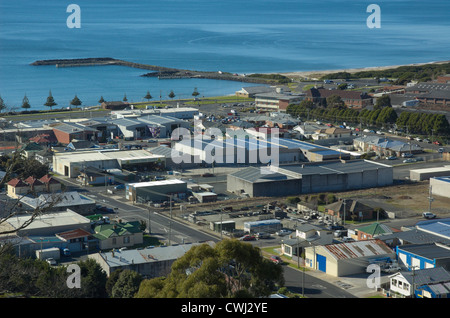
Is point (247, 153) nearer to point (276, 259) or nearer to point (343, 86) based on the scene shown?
point (276, 259)

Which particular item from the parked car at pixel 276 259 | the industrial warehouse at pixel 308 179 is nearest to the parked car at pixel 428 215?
the industrial warehouse at pixel 308 179

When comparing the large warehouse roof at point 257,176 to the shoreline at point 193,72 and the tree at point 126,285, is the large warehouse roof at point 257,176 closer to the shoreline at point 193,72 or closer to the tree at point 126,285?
the tree at point 126,285

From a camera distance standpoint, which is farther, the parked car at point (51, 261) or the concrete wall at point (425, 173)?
the concrete wall at point (425, 173)

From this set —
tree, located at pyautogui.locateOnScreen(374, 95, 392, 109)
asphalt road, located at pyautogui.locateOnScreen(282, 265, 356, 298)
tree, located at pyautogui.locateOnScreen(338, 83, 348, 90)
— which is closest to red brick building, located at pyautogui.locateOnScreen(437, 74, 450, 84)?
tree, located at pyautogui.locateOnScreen(338, 83, 348, 90)

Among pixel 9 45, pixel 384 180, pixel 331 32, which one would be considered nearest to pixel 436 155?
pixel 384 180

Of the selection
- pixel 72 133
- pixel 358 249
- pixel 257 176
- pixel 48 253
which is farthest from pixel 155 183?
pixel 72 133

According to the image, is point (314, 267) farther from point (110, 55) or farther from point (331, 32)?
point (331, 32)
